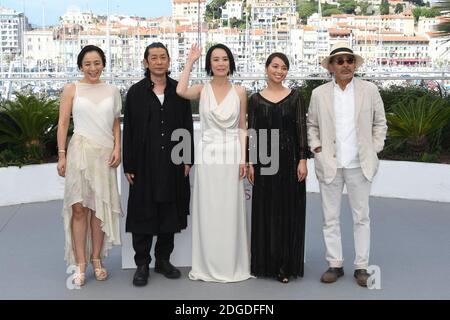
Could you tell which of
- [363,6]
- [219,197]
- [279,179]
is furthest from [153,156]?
[363,6]

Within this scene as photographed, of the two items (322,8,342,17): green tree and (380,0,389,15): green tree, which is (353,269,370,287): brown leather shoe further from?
(380,0,389,15): green tree

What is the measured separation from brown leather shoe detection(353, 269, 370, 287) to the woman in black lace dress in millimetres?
377

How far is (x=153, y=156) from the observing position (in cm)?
449

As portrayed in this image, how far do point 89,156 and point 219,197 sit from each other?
884 millimetres

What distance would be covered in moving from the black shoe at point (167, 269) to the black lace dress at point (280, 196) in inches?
21.0

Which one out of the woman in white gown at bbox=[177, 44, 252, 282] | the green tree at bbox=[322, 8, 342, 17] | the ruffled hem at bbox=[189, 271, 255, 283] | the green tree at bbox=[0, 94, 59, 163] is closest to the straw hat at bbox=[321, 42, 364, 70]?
the woman in white gown at bbox=[177, 44, 252, 282]

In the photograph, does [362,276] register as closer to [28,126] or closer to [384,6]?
[28,126]

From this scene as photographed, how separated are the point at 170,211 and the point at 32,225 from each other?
248cm

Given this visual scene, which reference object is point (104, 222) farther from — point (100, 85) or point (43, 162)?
point (43, 162)

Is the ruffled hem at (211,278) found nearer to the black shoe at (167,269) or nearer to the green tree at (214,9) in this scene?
the black shoe at (167,269)

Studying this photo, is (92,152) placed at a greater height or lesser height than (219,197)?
greater

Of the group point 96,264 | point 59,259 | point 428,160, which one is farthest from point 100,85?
point 428,160

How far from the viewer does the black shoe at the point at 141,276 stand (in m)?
4.52

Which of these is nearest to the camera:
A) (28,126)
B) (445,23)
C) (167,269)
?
(167,269)
